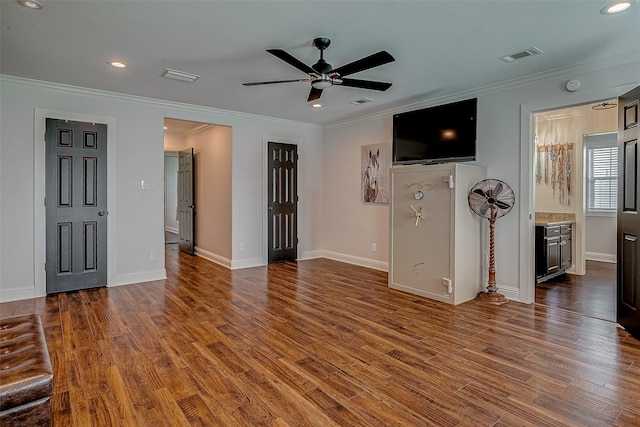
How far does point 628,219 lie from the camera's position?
126 inches

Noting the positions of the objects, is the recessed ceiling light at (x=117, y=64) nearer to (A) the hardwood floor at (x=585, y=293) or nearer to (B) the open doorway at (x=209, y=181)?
(B) the open doorway at (x=209, y=181)

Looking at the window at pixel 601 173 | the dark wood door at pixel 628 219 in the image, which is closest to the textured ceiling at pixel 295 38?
the dark wood door at pixel 628 219

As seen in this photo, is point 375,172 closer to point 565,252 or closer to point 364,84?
point 364,84

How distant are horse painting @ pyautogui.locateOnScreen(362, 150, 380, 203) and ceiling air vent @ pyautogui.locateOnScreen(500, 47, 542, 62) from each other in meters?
2.58

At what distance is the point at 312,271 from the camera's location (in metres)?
5.77

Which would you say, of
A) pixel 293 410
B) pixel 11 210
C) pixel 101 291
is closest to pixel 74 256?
pixel 101 291

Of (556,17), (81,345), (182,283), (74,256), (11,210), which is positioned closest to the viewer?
(556,17)

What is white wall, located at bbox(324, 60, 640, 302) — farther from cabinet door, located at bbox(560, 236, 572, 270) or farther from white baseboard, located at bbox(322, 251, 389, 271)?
cabinet door, located at bbox(560, 236, 572, 270)

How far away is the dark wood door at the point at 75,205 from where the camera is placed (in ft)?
14.3

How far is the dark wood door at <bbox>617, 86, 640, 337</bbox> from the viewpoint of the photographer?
9.98 feet

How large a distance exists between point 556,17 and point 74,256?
5.66 meters

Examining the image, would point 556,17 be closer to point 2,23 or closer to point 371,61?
point 371,61

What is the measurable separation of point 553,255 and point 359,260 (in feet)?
9.60

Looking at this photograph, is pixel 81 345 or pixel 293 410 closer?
pixel 293 410
